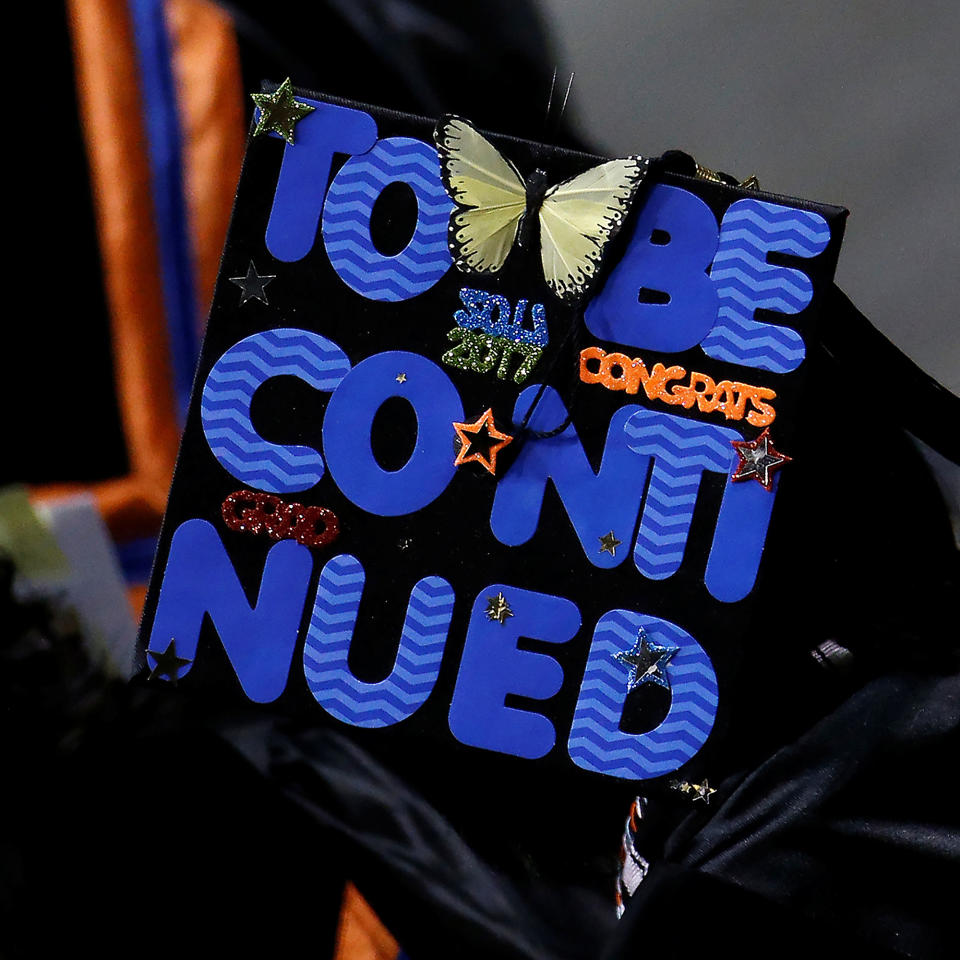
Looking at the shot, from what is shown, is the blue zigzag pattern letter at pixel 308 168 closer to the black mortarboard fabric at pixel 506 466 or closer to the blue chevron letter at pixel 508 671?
the black mortarboard fabric at pixel 506 466

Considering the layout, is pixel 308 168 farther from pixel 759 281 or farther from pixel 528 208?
pixel 759 281

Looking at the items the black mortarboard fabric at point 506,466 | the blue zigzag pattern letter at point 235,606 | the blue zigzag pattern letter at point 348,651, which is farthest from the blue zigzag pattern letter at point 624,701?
the blue zigzag pattern letter at point 235,606

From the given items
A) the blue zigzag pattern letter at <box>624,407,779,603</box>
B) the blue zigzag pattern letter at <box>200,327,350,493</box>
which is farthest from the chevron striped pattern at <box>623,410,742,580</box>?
the blue zigzag pattern letter at <box>200,327,350,493</box>

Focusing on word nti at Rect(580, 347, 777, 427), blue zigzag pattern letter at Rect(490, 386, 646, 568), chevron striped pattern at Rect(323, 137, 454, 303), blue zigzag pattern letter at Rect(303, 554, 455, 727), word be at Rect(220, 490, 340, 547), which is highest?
chevron striped pattern at Rect(323, 137, 454, 303)

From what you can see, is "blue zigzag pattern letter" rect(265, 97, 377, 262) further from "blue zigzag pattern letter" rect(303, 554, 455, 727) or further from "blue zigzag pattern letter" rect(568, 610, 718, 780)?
"blue zigzag pattern letter" rect(568, 610, 718, 780)

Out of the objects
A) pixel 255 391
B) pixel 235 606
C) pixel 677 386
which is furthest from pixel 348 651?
pixel 677 386

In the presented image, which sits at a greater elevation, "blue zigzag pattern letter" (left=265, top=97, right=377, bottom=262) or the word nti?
"blue zigzag pattern letter" (left=265, top=97, right=377, bottom=262)

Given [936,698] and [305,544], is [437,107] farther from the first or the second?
[936,698]
